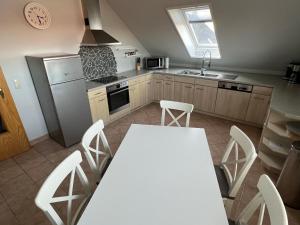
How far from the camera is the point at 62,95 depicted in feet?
8.13

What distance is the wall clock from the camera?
2.36 metres

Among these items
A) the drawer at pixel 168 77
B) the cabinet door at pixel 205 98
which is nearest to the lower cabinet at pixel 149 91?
the drawer at pixel 168 77

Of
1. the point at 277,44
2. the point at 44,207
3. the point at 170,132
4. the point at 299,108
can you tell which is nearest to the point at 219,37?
the point at 277,44

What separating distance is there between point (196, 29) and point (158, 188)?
137 inches

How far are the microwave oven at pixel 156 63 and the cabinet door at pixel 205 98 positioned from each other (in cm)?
118

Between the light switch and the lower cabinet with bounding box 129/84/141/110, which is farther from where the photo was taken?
the lower cabinet with bounding box 129/84/141/110

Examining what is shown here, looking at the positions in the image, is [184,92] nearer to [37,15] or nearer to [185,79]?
[185,79]

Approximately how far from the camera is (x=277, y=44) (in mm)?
2723

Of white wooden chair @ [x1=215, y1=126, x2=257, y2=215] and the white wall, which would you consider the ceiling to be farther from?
white wooden chair @ [x1=215, y1=126, x2=257, y2=215]

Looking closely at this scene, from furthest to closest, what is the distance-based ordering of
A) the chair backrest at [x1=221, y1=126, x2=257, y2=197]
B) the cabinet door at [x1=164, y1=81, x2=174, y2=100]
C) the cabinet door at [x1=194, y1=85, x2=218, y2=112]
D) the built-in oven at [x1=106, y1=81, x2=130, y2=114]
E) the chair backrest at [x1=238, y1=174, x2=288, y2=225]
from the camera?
1. the cabinet door at [x1=164, y1=81, x2=174, y2=100]
2. the cabinet door at [x1=194, y1=85, x2=218, y2=112]
3. the built-in oven at [x1=106, y1=81, x2=130, y2=114]
4. the chair backrest at [x1=221, y1=126, x2=257, y2=197]
5. the chair backrest at [x1=238, y1=174, x2=288, y2=225]

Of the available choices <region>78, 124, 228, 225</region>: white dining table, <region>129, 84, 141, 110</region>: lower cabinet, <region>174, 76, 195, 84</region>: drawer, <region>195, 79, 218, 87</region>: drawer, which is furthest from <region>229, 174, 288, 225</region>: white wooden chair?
<region>129, 84, 141, 110</region>: lower cabinet

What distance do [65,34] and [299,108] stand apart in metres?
3.43

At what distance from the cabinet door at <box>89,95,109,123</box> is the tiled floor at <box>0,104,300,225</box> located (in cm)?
30

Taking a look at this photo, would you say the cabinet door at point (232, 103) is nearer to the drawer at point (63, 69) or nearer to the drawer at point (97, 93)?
the drawer at point (97, 93)
